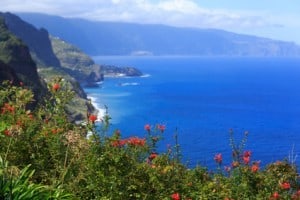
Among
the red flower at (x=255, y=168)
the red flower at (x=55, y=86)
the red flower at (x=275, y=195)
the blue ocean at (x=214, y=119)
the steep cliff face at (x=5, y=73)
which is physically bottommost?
the blue ocean at (x=214, y=119)

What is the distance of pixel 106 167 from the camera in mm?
7844

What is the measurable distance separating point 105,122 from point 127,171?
3.47 ft

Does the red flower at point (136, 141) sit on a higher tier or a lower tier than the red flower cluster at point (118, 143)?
lower

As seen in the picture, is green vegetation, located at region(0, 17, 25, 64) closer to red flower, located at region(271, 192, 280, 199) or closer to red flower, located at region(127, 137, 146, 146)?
red flower, located at region(127, 137, 146, 146)

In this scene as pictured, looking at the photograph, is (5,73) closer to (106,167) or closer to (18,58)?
(18,58)

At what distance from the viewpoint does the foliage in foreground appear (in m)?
7.83

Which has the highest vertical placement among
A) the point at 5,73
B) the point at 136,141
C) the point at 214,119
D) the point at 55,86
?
the point at 55,86

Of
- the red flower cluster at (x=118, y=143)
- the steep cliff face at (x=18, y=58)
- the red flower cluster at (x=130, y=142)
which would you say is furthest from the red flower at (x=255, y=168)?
the steep cliff face at (x=18, y=58)

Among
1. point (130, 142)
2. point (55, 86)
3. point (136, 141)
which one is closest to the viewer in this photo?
point (130, 142)

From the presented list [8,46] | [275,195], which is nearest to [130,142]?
[275,195]

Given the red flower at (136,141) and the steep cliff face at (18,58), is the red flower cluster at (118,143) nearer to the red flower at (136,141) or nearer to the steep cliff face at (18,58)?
the red flower at (136,141)

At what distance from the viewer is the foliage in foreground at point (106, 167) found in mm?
7832

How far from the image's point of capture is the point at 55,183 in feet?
26.3

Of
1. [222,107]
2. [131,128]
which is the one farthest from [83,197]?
[222,107]
